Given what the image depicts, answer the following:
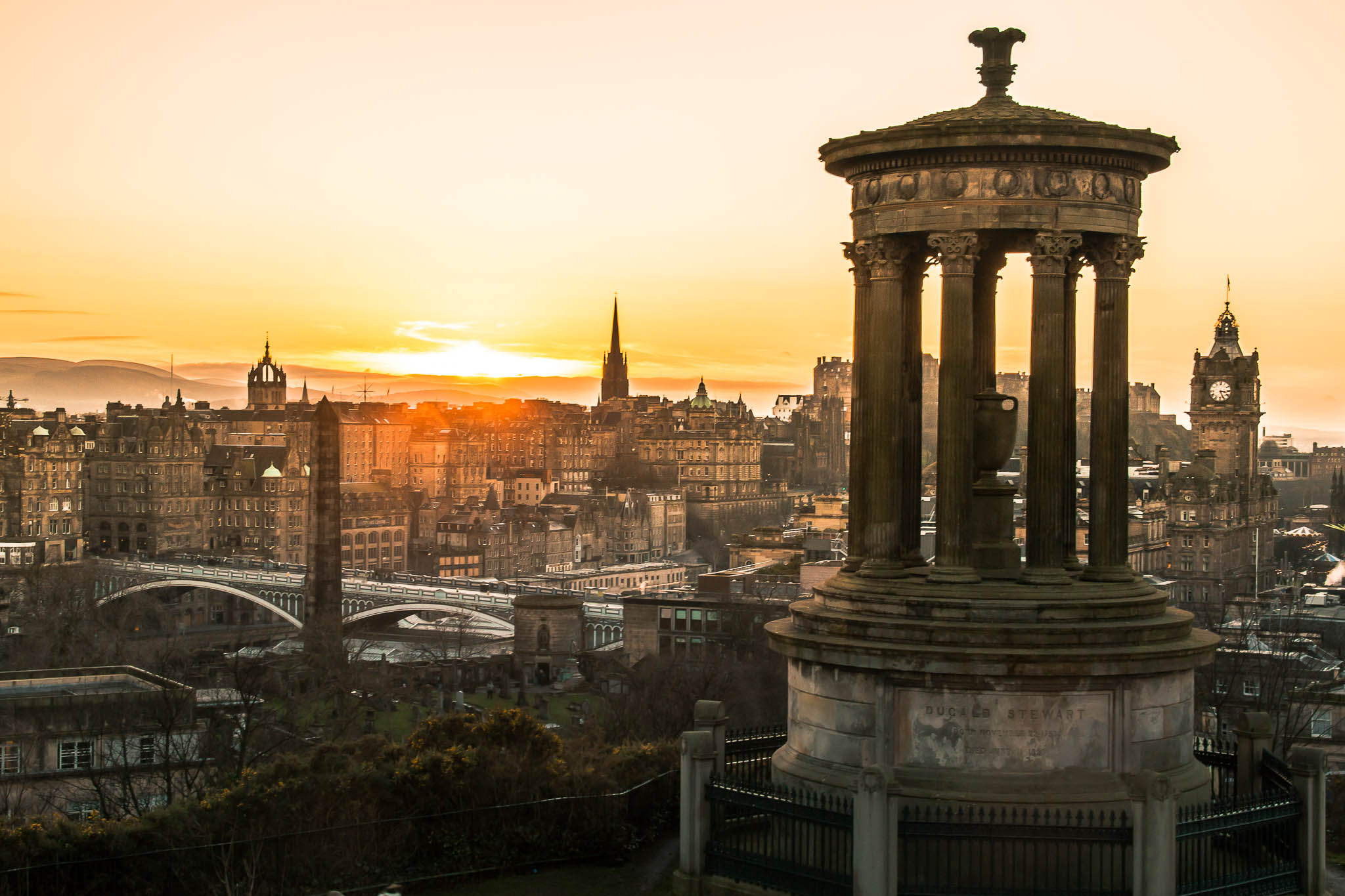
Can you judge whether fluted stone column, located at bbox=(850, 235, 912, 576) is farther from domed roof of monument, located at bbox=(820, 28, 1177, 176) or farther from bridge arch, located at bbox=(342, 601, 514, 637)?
bridge arch, located at bbox=(342, 601, 514, 637)

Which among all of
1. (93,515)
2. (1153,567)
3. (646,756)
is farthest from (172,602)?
(646,756)

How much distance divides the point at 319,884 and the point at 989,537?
26.2ft

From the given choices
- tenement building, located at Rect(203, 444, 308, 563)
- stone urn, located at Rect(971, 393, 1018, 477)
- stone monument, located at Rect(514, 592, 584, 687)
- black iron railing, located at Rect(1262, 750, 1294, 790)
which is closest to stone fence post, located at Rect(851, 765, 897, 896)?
stone urn, located at Rect(971, 393, 1018, 477)

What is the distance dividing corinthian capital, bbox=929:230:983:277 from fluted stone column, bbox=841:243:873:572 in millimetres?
923

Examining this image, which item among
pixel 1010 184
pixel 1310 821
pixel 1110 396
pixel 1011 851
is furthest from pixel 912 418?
pixel 1310 821

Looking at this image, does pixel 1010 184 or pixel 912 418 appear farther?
pixel 912 418

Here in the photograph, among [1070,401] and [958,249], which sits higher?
[958,249]

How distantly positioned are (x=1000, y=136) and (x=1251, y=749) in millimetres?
7110

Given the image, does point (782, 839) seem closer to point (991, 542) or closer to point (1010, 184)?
point (991, 542)

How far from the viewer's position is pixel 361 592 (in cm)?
10306

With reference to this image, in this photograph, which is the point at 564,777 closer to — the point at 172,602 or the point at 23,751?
the point at 23,751

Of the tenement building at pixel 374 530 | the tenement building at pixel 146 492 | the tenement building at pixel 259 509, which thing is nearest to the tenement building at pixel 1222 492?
the tenement building at pixel 374 530

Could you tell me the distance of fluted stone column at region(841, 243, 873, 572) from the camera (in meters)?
19.1

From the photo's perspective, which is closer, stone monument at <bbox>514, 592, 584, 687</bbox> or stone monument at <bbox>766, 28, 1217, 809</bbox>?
A: stone monument at <bbox>766, 28, 1217, 809</bbox>
